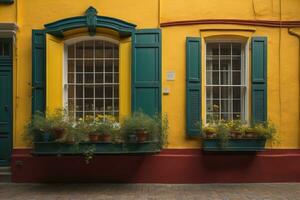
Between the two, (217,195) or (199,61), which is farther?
(199,61)

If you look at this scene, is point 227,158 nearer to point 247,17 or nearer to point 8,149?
point 247,17

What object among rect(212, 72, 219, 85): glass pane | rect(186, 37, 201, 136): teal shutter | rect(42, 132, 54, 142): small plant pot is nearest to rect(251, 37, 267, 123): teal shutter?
rect(212, 72, 219, 85): glass pane

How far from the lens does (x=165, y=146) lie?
1108cm

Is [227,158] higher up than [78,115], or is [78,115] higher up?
[78,115]

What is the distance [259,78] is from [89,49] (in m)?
4.01

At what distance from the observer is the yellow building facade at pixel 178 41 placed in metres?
11.1

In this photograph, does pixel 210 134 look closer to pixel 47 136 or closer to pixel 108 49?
pixel 108 49

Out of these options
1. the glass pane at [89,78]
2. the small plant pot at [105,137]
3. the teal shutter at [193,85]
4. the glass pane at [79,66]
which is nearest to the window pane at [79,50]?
the glass pane at [79,66]

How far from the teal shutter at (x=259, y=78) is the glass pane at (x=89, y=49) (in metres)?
3.74


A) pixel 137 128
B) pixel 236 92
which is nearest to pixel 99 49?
pixel 137 128

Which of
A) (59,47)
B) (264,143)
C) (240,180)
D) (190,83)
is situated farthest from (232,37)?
(59,47)

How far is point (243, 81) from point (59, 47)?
4.32 m

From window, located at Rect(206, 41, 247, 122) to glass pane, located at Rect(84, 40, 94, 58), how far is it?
2.71 metres

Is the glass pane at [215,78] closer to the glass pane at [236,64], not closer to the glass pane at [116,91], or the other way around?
the glass pane at [236,64]
